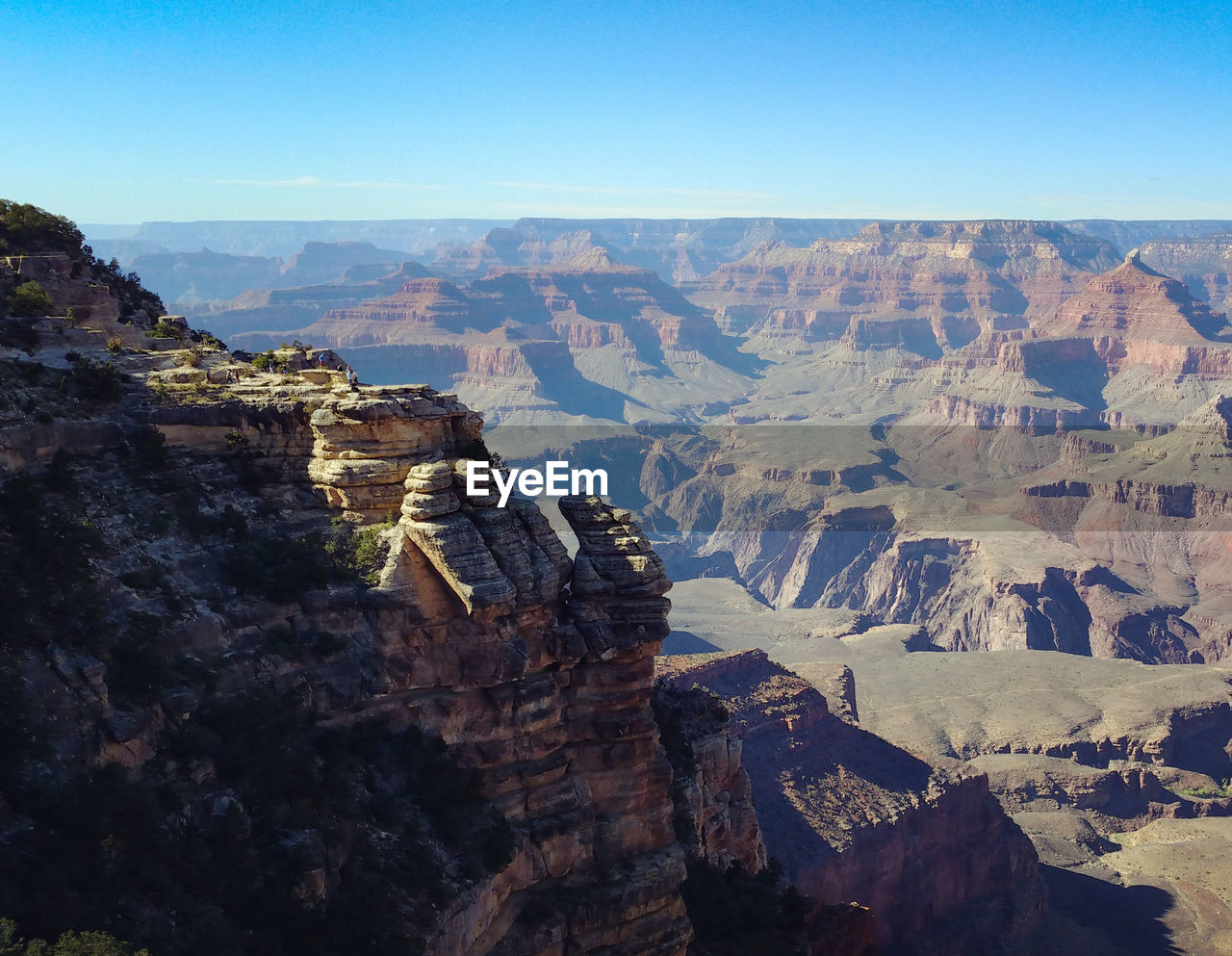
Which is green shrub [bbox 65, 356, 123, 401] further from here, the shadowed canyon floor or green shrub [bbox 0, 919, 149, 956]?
the shadowed canyon floor

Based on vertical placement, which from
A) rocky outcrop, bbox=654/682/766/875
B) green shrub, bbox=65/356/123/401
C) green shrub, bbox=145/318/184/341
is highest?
green shrub, bbox=145/318/184/341

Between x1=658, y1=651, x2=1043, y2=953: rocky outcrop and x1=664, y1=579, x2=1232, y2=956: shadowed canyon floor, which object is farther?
x1=664, y1=579, x2=1232, y2=956: shadowed canyon floor

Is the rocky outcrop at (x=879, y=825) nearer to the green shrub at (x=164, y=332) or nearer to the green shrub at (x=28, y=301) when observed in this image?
the green shrub at (x=164, y=332)

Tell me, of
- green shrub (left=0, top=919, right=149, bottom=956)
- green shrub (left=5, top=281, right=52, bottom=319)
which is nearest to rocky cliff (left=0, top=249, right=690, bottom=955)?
green shrub (left=5, top=281, right=52, bottom=319)

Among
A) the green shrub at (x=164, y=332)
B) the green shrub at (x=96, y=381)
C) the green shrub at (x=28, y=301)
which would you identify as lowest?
the green shrub at (x=96, y=381)

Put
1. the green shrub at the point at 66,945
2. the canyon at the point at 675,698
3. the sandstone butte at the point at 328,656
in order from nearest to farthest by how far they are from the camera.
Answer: the green shrub at the point at 66,945
the sandstone butte at the point at 328,656
the canyon at the point at 675,698

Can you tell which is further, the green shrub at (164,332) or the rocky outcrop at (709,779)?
the green shrub at (164,332)

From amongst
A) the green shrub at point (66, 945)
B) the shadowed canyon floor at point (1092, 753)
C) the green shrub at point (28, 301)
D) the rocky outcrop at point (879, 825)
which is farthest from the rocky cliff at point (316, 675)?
the shadowed canyon floor at point (1092, 753)
